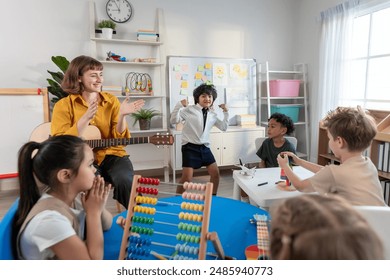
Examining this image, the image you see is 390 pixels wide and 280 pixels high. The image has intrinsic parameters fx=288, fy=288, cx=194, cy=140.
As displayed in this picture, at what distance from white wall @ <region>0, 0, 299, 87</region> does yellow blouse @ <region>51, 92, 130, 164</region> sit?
69.9 inches

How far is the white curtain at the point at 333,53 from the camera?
3.52 m

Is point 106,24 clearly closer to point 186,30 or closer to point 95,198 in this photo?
point 186,30

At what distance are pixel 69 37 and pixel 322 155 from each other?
3551mm

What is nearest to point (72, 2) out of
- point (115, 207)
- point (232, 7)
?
point (232, 7)

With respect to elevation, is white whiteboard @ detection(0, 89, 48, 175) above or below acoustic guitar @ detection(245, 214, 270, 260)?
above

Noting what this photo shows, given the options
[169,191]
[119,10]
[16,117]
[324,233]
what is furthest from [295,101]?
[324,233]

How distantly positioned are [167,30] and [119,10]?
0.67 m

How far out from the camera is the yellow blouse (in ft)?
6.76

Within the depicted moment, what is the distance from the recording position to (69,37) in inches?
141

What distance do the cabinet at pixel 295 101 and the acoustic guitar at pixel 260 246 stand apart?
10.4 feet

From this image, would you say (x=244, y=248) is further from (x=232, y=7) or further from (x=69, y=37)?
(x=232, y=7)

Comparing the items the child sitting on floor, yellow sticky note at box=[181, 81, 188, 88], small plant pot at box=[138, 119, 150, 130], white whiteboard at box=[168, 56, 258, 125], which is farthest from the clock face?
the child sitting on floor

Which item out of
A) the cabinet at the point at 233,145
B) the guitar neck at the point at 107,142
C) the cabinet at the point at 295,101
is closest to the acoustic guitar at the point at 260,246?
the guitar neck at the point at 107,142

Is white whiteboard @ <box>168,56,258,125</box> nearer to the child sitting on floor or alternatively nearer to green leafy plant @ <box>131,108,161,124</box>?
green leafy plant @ <box>131,108,161,124</box>
